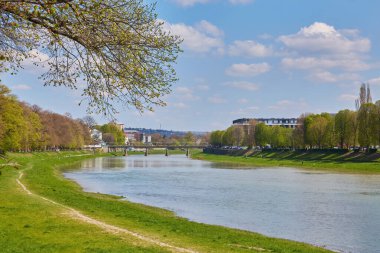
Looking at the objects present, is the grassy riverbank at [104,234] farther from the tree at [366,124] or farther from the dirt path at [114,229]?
the tree at [366,124]

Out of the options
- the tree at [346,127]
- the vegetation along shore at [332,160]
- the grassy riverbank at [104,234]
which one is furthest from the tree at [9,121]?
the tree at [346,127]

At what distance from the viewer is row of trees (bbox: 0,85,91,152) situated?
77.4m

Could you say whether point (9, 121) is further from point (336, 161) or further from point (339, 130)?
point (339, 130)

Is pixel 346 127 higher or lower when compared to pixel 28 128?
higher

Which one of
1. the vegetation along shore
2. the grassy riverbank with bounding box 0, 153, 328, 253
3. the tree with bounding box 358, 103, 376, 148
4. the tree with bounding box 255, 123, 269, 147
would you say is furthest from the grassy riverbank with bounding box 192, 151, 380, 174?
the grassy riverbank with bounding box 0, 153, 328, 253

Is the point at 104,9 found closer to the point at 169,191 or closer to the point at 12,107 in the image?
the point at 169,191

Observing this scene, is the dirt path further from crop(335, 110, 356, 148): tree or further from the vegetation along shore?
crop(335, 110, 356, 148): tree

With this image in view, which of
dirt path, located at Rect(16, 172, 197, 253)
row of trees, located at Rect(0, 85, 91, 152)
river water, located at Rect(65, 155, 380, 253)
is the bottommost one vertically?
river water, located at Rect(65, 155, 380, 253)

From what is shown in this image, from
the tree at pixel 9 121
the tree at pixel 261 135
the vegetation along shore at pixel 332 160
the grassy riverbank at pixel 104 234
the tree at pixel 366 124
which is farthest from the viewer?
the tree at pixel 261 135

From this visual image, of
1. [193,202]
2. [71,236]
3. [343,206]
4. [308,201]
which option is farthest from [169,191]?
[71,236]

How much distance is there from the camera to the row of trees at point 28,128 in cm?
7744

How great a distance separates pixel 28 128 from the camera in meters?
94.6

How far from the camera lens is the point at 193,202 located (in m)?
41.2

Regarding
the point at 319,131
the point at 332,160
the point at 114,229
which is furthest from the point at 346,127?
the point at 114,229
